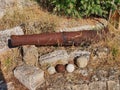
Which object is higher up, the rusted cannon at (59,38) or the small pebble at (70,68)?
the rusted cannon at (59,38)

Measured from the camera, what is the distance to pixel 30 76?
507 centimetres

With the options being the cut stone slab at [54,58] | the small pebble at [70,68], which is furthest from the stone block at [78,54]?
the small pebble at [70,68]

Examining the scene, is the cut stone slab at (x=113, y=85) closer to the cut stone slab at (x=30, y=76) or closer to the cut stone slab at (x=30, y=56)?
the cut stone slab at (x=30, y=76)

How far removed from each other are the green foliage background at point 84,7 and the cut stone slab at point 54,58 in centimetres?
82

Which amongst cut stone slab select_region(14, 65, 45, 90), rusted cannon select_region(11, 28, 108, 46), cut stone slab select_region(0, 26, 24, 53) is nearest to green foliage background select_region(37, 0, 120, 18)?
rusted cannon select_region(11, 28, 108, 46)

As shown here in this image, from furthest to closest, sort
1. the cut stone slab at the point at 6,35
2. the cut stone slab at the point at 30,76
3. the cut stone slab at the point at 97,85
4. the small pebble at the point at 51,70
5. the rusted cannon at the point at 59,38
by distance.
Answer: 1. the cut stone slab at the point at 6,35
2. the rusted cannon at the point at 59,38
3. the small pebble at the point at 51,70
4. the cut stone slab at the point at 97,85
5. the cut stone slab at the point at 30,76

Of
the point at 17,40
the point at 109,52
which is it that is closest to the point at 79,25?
the point at 109,52

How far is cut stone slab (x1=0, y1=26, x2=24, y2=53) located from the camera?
225 inches

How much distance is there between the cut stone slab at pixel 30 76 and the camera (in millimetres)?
5076

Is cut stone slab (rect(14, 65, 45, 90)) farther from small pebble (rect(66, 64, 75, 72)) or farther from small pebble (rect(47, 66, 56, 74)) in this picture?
small pebble (rect(66, 64, 75, 72))

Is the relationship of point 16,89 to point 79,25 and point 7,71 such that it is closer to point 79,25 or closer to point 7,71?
point 7,71

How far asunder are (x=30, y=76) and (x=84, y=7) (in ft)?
5.14

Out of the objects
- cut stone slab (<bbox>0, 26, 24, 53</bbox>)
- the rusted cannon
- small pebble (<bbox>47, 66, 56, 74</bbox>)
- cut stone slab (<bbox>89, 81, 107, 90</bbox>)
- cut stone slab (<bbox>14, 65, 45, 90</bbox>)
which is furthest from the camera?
cut stone slab (<bbox>0, 26, 24, 53</bbox>)

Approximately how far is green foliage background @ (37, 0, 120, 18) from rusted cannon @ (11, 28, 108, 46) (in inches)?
17.0
